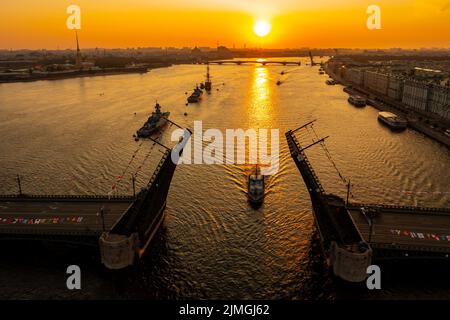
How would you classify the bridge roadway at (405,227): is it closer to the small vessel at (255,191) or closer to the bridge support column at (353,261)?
the bridge support column at (353,261)

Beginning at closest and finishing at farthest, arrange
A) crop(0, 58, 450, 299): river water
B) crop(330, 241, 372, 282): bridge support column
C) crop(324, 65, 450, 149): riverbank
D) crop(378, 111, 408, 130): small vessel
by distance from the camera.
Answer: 1. crop(330, 241, 372, 282): bridge support column
2. crop(0, 58, 450, 299): river water
3. crop(324, 65, 450, 149): riverbank
4. crop(378, 111, 408, 130): small vessel

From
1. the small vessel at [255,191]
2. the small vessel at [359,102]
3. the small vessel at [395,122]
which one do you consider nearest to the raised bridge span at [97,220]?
the small vessel at [255,191]

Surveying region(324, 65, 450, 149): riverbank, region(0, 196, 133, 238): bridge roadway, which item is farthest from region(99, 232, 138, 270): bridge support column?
region(324, 65, 450, 149): riverbank

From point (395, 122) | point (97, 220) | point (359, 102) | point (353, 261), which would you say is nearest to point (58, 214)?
point (97, 220)

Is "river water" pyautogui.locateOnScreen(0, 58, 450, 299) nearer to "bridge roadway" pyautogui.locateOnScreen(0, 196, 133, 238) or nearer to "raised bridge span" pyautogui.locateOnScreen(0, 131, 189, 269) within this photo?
"raised bridge span" pyautogui.locateOnScreen(0, 131, 189, 269)
